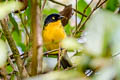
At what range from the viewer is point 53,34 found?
257 cm

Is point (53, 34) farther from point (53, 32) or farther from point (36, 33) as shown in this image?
point (36, 33)

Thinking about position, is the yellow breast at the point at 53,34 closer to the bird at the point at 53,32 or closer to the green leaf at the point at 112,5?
the bird at the point at 53,32

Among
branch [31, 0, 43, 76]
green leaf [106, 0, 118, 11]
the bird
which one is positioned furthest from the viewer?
the bird

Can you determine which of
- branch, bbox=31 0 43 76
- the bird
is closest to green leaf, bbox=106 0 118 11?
branch, bbox=31 0 43 76

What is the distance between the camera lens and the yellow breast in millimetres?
2453

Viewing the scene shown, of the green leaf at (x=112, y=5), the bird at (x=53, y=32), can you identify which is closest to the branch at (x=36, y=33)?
the green leaf at (x=112, y=5)

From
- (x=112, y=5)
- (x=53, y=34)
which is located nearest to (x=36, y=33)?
(x=112, y=5)

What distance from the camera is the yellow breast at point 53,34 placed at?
245 cm

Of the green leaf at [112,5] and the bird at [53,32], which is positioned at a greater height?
the green leaf at [112,5]

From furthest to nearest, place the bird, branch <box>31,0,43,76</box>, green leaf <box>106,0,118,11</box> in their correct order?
the bird
green leaf <box>106,0,118,11</box>
branch <box>31,0,43,76</box>

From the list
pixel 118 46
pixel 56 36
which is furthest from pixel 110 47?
pixel 56 36

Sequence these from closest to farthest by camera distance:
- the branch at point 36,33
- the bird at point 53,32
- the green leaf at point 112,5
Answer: the branch at point 36,33 < the green leaf at point 112,5 < the bird at point 53,32

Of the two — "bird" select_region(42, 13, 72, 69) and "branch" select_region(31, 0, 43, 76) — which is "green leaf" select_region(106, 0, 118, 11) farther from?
"bird" select_region(42, 13, 72, 69)

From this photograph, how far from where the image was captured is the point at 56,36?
8.34 ft
